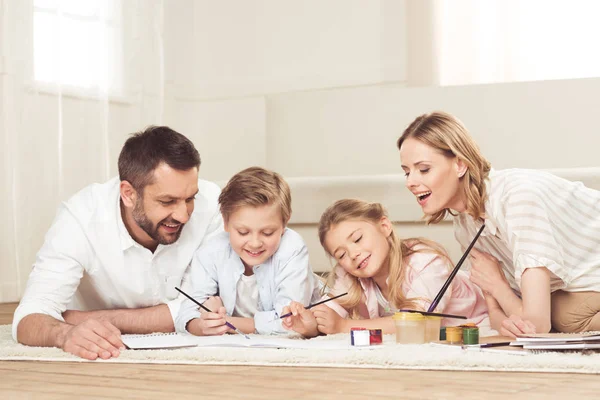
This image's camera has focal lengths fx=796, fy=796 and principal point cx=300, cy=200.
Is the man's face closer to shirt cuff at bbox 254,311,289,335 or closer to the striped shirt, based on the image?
shirt cuff at bbox 254,311,289,335

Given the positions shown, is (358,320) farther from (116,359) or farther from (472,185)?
(116,359)

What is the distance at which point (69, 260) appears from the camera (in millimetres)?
2092

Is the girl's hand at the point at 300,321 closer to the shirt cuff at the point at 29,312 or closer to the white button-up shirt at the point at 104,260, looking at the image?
the white button-up shirt at the point at 104,260

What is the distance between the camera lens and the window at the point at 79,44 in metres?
3.62

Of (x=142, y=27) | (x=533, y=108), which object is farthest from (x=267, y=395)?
(x=142, y=27)

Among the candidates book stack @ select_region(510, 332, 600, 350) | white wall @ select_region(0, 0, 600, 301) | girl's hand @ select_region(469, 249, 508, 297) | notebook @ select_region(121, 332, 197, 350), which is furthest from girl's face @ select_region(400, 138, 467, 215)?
white wall @ select_region(0, 0, 600, 301)

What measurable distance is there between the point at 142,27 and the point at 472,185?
8.65ft

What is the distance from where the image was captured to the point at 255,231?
2096mm

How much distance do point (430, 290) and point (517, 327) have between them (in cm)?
41

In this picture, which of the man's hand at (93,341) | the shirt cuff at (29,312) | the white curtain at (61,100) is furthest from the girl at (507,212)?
the white curtain at (61,100)

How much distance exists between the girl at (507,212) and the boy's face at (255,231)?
38 centimetres

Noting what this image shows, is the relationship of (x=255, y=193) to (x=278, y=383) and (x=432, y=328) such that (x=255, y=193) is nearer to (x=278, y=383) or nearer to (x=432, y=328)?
(x=432, y=328)

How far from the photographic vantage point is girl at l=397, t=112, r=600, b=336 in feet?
6.30

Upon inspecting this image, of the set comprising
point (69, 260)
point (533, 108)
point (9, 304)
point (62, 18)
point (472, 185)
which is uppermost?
point (62, 18)
